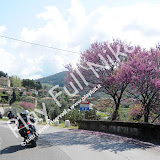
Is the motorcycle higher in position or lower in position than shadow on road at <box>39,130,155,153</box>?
higher

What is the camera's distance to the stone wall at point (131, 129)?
1082 centimetres

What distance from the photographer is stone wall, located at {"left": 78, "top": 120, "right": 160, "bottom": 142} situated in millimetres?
10820

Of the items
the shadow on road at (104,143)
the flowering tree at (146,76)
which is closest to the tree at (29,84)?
the flowering tree at (146,76)

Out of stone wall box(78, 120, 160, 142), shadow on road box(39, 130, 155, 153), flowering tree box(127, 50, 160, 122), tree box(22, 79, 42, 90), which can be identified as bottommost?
shadow on road box(39, 130, 155, 153)

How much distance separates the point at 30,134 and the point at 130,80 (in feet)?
21.6

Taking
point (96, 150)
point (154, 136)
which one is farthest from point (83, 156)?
point (154, 136)

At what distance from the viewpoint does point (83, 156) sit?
25.1ft

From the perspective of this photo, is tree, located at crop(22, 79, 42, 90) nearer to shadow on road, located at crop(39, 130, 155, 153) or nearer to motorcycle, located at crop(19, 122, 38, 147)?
shadow on road, located at crop(39, 130, 155, 153)

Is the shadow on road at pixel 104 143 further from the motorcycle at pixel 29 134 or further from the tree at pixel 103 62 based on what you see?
the tree at pixel 103 62

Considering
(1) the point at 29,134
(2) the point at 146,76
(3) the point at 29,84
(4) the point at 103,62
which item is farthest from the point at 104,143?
(3) the point at 29,84

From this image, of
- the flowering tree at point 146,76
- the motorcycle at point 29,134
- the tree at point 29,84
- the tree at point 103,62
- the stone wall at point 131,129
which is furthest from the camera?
the tree at point 29,84

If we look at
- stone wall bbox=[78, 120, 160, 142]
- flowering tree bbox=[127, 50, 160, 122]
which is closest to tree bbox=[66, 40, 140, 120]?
stone wall bbox=[78, 120, 160, 142]

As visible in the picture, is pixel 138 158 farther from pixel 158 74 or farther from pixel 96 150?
pixel 158 74

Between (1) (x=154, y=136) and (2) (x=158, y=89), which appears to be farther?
(2) (x=158, y=89)
